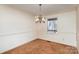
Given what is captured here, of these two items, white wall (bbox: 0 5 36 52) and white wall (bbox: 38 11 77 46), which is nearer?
white wall (bbox: 0 5 36 52)

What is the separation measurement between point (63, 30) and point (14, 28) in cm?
231

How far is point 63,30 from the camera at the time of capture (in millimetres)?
3697

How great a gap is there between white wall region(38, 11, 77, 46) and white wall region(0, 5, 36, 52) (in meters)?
0.54

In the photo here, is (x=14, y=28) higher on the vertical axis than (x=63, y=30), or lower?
higher

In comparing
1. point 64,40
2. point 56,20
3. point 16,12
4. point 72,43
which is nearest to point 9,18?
point 16,12

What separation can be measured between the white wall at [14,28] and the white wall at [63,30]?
21.4 inches

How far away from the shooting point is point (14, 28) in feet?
10.3

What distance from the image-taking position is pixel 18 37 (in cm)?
335

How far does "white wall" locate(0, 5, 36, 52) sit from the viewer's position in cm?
264

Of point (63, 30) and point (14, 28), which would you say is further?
point (63, 30)

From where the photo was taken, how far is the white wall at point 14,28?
2643 mm
